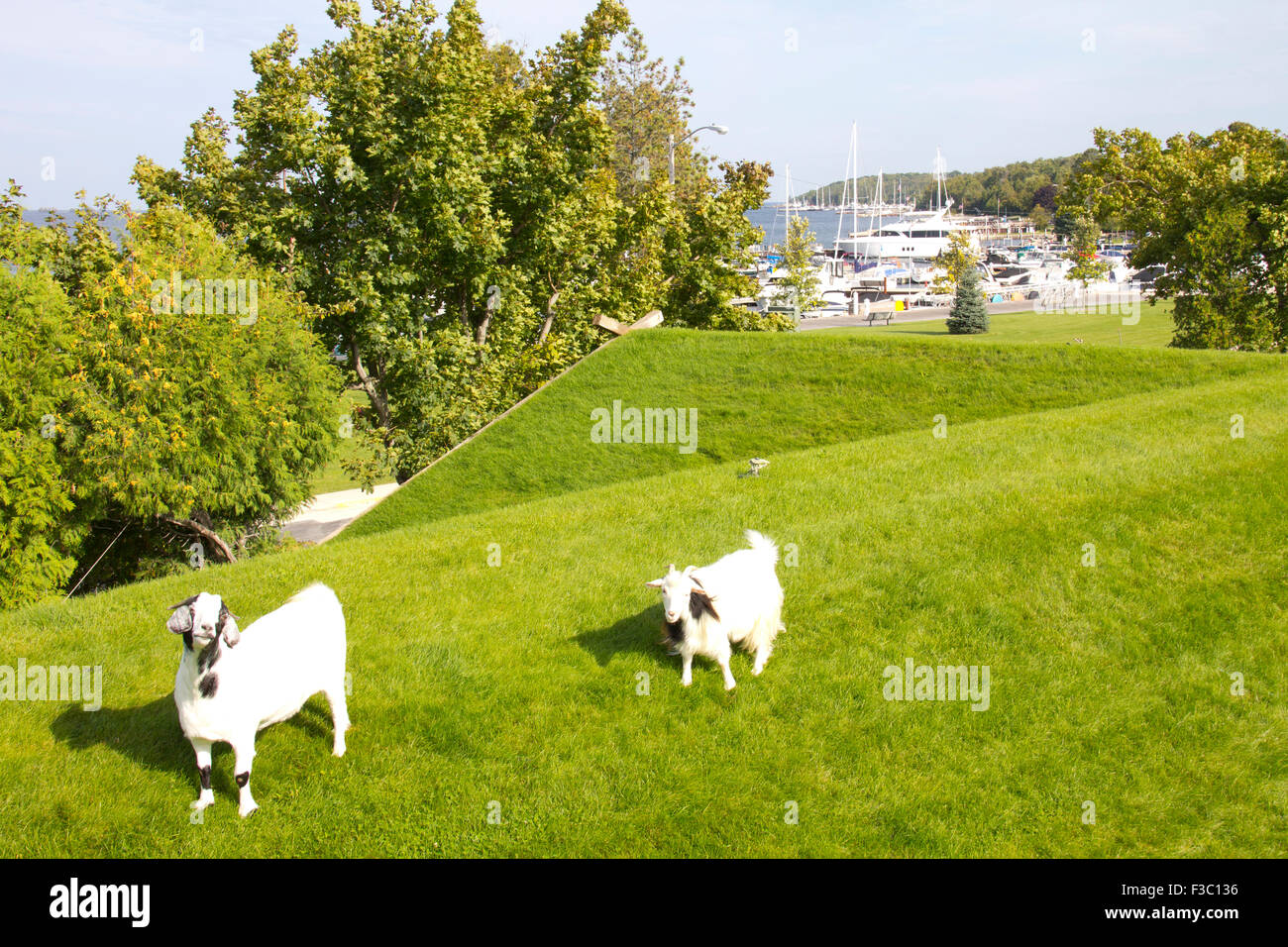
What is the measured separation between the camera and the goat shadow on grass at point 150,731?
27.0 feet

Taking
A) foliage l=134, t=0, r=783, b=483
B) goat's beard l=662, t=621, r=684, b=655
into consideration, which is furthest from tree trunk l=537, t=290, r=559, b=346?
goat's beard l=662, t=621, r=684, b=655

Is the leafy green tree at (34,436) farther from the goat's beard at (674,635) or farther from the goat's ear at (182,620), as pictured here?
the goat's beard at (674,635)

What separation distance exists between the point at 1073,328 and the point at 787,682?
69.6m

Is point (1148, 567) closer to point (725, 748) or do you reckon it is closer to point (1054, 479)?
point (1054, 479)

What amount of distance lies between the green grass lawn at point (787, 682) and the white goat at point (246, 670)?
820 millimetres

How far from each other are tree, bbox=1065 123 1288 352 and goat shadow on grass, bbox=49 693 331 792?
3707cm

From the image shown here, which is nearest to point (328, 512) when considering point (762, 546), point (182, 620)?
point (762, 546)

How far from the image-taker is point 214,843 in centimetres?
731

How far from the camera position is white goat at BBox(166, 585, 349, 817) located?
681cm

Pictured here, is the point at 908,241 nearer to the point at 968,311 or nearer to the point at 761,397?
the point at 968,311

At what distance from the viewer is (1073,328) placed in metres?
69.6

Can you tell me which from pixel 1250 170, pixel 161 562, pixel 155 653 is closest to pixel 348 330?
pixel 161 562

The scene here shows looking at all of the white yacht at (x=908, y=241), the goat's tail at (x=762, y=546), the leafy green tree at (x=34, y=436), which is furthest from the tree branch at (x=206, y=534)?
the white yacht at (x=908, y=241)
